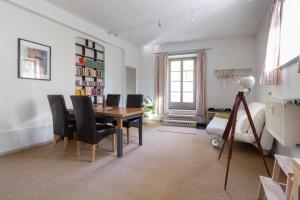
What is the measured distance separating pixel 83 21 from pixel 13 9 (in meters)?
1.42

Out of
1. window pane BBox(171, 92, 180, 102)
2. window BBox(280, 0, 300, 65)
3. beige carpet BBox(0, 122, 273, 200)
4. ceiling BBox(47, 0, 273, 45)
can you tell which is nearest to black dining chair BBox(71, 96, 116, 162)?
beige carpet BBox(0, 122, 273, 200)

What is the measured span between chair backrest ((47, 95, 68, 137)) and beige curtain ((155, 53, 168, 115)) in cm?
350

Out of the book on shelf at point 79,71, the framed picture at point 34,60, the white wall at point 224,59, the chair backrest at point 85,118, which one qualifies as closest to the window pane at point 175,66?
the white wall at point 224,59

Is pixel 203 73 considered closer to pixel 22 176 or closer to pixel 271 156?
pixel 271 156

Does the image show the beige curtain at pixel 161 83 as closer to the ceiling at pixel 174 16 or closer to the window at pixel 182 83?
the window at pixel 182 83

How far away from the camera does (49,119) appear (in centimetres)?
347

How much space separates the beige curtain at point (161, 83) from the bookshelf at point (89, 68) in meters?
1.90

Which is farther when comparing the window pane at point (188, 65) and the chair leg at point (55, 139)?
the window pane at point (188, 65)

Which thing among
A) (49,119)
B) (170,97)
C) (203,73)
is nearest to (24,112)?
(49,119)

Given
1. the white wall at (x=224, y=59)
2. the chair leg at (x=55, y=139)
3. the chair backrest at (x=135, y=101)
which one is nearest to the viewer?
the chair leg at (x=55, y=139)

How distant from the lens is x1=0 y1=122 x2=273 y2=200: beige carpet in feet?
5.58

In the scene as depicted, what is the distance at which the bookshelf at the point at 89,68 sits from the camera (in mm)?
4141

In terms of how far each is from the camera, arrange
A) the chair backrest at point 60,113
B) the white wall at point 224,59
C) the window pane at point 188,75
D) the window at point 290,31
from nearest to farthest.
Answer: the window at point 290,31, the chair backrest at point 60,113, the white wall at point 224,59, the window pane at point 188,75

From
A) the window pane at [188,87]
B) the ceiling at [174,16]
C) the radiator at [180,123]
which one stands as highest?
the ceiling at [174,16]
